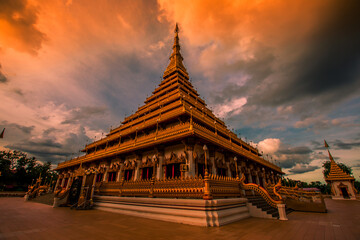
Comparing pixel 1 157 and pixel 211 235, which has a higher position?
pixel 1 157

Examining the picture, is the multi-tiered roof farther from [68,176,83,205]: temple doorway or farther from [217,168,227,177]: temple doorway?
[68,176,83,205]: temple doorway

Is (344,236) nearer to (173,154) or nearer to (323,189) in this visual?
(173,154)

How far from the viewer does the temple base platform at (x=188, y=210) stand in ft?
23.9

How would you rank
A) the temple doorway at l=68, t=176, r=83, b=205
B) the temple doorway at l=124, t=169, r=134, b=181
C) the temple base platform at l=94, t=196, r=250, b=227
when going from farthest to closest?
the temple doorway at l=124, t=169, r=134, b=181 < the temple doorway at l=68, t=176, r=83, b=205 < the temple base platform at l=94, t=196, r=250, b=227

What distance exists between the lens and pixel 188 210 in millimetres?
7832

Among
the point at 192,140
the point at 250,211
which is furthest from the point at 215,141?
the point at 250,211

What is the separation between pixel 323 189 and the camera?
205 ft

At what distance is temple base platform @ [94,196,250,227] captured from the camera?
7.28 metres

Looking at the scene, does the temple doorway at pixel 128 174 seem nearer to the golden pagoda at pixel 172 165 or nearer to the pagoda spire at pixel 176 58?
the golden pagoda at pixel 172 165

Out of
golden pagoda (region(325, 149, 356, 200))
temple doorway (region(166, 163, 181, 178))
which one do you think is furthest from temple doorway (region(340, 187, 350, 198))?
temple doorway (region(166, 163, 181, 178))

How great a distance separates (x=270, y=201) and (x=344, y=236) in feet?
15.3

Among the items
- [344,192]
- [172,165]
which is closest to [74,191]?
[172,165]

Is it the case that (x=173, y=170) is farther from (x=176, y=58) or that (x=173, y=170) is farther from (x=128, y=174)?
(x=176, y=58)

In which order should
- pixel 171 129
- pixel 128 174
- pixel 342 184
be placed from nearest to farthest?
1. pixel 171 129
2. pixel 128 174
3. pixel 342 184
